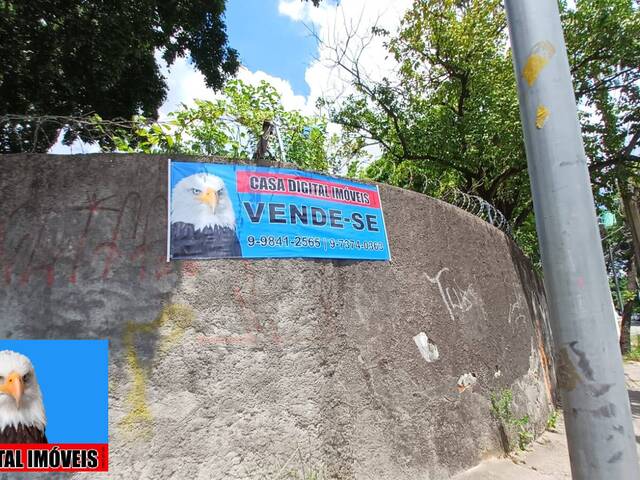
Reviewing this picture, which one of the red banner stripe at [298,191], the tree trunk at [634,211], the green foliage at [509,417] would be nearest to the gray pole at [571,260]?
the red banner stripe at [298,191]

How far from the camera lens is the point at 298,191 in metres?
3.65

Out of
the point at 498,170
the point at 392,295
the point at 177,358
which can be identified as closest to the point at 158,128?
the point at 177,358

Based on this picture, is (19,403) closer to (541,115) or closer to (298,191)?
(298,191)

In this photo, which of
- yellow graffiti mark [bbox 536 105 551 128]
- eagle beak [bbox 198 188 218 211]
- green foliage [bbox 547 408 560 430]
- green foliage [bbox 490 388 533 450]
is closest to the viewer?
yellow graffiti mark [bbox 536 105 551 128]

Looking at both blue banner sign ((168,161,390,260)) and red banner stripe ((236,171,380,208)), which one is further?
red banner stripe ((236,171,380,208))

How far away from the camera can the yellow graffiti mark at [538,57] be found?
2.02 metres

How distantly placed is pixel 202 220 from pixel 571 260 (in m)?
2.36

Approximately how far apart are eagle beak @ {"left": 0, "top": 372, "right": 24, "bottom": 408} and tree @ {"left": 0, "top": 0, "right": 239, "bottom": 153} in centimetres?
447

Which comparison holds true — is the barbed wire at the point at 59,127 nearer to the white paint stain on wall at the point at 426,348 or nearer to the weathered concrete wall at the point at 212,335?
the weathered concrete wall at the point at 212,335

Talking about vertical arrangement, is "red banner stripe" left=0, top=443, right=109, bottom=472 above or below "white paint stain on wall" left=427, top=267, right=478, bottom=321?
below

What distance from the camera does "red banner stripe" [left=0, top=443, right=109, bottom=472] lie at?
2.79 meters

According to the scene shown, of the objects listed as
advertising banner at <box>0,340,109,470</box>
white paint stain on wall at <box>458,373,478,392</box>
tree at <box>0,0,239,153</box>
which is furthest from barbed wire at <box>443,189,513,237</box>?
tree at <box>0,0,239,153</box>

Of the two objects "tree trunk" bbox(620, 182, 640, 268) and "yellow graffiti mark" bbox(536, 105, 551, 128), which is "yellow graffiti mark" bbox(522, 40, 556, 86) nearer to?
"yellow graffiti mark" bbox(536, 105, 551, 128)

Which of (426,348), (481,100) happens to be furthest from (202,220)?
(481,100)
